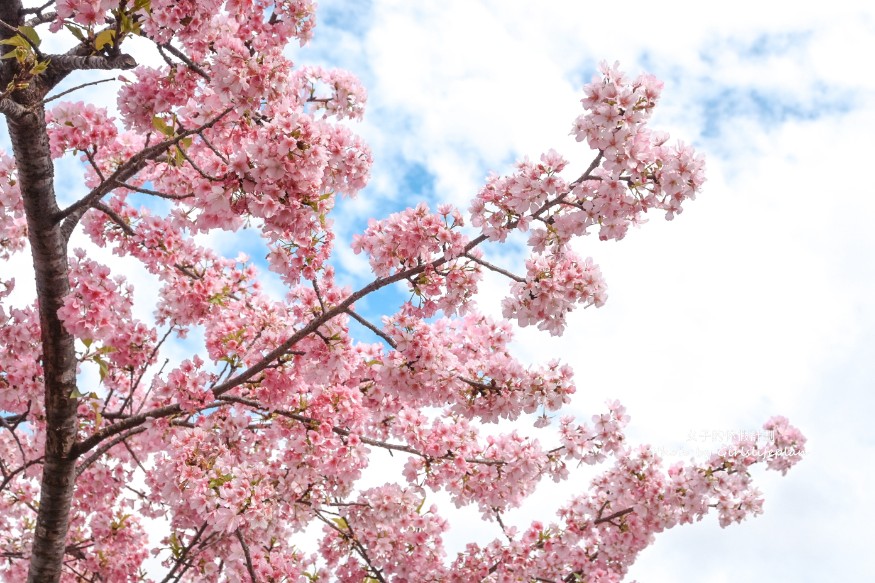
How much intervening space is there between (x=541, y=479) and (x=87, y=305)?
5.16 meters

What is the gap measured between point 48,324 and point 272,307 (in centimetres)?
192

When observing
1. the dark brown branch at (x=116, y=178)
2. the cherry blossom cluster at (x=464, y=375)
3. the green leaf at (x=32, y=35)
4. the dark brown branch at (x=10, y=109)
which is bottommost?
the cherry blossom cluster at (x=464, y=375)

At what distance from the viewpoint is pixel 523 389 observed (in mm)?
6469

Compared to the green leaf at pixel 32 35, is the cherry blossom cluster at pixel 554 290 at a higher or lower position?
lower

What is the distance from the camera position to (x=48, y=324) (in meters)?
6.48

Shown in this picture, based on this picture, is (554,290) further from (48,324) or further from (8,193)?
(8,193)

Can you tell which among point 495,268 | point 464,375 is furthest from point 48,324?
point 495,268

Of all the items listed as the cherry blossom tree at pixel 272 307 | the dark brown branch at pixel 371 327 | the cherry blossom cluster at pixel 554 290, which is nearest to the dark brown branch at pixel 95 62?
the cherry blossom tree at pixel 272 307

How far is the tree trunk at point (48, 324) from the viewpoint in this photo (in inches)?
229

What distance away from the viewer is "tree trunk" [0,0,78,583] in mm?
5828

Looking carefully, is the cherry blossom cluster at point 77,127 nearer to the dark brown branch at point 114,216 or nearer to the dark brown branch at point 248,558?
the dark brown branch at point 114,216

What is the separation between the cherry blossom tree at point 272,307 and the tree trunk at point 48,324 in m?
0.02

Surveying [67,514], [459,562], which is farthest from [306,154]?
[459,562]

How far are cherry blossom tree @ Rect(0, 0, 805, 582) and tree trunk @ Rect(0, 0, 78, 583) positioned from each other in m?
0.02
